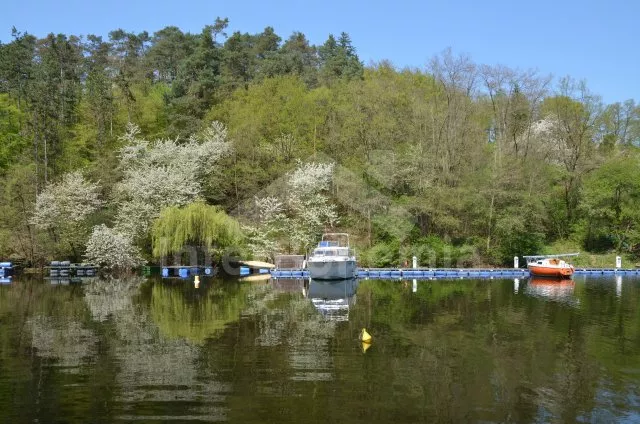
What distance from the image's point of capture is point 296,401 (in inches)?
551

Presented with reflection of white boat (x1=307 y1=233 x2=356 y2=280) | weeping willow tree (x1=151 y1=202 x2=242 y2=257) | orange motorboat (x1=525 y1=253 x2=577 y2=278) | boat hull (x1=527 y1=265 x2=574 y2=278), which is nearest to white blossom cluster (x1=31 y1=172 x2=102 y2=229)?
weeping willow tree (x1=151 y1=202 x2=242 y2=257)

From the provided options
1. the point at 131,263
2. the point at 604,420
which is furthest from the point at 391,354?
the point at 131,263

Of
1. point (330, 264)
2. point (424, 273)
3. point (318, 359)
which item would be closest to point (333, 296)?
point (330, 264)

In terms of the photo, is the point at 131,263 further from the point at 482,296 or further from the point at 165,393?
the point at 165,393

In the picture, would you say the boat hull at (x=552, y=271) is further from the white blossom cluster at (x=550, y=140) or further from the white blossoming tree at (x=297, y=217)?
the white blossoming tree at (x=297, y=217)

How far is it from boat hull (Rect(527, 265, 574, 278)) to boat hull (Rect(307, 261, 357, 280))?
14.8 meters

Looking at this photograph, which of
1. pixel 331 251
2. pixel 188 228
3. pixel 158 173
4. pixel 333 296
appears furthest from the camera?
pixel 158 173

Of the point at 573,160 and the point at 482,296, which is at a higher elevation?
the point at 573,160

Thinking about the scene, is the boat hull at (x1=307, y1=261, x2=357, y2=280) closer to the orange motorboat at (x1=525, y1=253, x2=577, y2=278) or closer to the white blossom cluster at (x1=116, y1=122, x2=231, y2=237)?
the orange motorboat at (x1=525, y1=253, x2=577, y2=278)

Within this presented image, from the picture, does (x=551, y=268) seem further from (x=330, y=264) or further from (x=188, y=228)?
(x=188, y=228)

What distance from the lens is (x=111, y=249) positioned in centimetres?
4638

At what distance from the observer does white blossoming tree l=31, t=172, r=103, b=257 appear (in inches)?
1902

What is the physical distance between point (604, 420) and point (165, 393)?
1012 centimetres

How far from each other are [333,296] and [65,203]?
1072 inches
